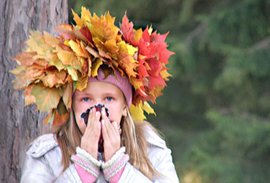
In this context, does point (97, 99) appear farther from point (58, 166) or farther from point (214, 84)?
point (214, 84)

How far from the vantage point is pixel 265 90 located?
1445 cm

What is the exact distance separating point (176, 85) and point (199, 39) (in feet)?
5.64

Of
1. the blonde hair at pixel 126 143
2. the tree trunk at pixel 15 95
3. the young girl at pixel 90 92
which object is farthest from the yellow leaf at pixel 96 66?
the tree trunk at pixel 15 95

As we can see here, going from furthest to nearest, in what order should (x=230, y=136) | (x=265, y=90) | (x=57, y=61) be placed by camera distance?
1. (x=265, y=90)
2. (x=230, y=136)
3. (x=57, y=61)

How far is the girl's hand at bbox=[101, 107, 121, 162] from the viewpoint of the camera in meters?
4.52

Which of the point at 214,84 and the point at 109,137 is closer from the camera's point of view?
the point at 109,137

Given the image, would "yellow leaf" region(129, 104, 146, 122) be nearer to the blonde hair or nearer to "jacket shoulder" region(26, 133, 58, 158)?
the blonde hair

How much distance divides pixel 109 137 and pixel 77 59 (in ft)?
1.24

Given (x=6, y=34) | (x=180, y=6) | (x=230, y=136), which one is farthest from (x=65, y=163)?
(x=180, y=6)

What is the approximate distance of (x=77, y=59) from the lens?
4.54m

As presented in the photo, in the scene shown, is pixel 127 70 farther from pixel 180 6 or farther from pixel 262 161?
pixel 180 6

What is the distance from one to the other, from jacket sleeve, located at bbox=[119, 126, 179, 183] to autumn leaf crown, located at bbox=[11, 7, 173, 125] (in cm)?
29

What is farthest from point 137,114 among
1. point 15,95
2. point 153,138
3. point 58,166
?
point 15,95

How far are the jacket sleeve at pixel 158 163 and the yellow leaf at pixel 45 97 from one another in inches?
17.4
